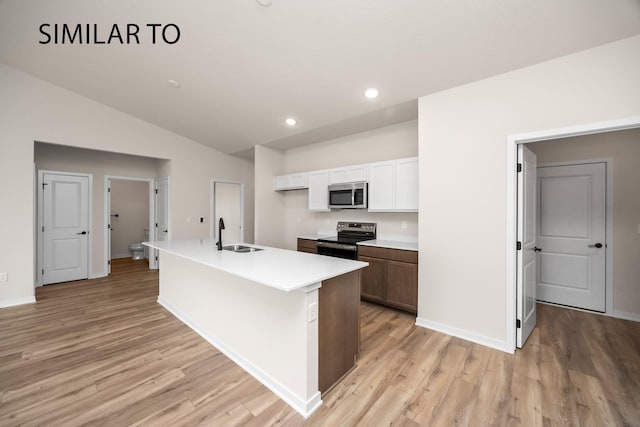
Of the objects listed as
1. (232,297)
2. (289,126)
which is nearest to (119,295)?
(232,297)

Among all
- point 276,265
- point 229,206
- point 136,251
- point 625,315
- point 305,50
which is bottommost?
point 625,315

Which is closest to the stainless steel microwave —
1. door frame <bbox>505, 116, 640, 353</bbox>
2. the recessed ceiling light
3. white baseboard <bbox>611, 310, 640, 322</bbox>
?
the recessed ceiling light

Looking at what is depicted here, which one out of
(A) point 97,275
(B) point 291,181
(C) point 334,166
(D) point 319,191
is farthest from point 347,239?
(A) point 97,275

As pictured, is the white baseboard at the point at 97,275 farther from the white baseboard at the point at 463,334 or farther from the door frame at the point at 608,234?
the door frame at the point at 608,234

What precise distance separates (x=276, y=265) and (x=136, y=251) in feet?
21.8

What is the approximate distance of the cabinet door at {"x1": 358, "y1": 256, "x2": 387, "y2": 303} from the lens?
3.48 meters

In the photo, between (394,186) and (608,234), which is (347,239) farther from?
(608,234)

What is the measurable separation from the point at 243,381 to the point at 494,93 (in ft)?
11.1

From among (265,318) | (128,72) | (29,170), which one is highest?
(128,72)

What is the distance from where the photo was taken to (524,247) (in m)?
2.61

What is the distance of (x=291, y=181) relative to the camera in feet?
17.0

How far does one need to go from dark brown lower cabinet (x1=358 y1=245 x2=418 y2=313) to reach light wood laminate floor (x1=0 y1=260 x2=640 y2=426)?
0.89ft

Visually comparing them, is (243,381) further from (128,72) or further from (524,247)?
(128,72)

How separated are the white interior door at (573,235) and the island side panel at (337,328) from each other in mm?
3225
